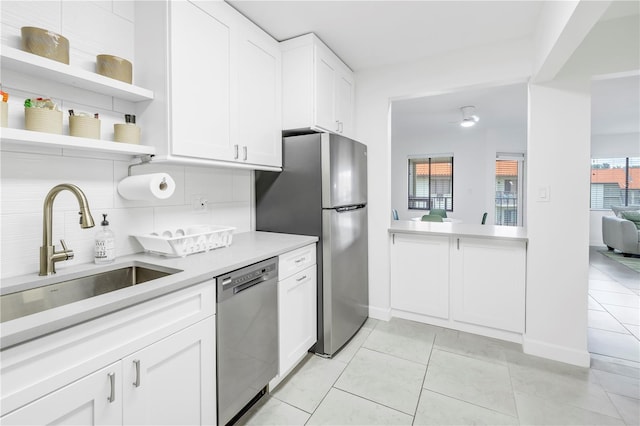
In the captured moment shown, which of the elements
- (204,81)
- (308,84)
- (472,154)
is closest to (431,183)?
(472,154)

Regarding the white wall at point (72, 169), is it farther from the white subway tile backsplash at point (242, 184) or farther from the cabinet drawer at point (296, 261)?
the cabinet drawer at point (296, 261)

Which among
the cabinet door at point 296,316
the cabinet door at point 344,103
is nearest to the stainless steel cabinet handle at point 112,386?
the cabinet door at point 296,316

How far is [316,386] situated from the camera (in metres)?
1.89

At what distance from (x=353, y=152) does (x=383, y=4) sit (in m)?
1.01

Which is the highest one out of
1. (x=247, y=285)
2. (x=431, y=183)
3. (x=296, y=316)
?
(x=431, y=183)

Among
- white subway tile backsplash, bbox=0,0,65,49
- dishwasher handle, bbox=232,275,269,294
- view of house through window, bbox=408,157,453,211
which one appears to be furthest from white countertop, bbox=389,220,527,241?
view of house through window, bbox=408,157,453,211

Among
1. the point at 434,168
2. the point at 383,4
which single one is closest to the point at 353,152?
the point at 383,4

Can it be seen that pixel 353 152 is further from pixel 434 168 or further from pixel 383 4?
pixel 434 168

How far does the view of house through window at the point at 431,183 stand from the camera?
657 centimetres

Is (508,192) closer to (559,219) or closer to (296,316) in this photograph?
(559,219)

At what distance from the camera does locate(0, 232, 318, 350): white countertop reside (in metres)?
0.81

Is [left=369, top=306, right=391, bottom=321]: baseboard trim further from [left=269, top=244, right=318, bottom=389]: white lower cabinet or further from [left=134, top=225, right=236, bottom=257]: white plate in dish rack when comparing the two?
[left=134, top=225, right=236, bottom=257]: white plate in dish rack

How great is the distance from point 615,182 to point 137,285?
9059mm

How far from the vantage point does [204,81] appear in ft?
5.43
